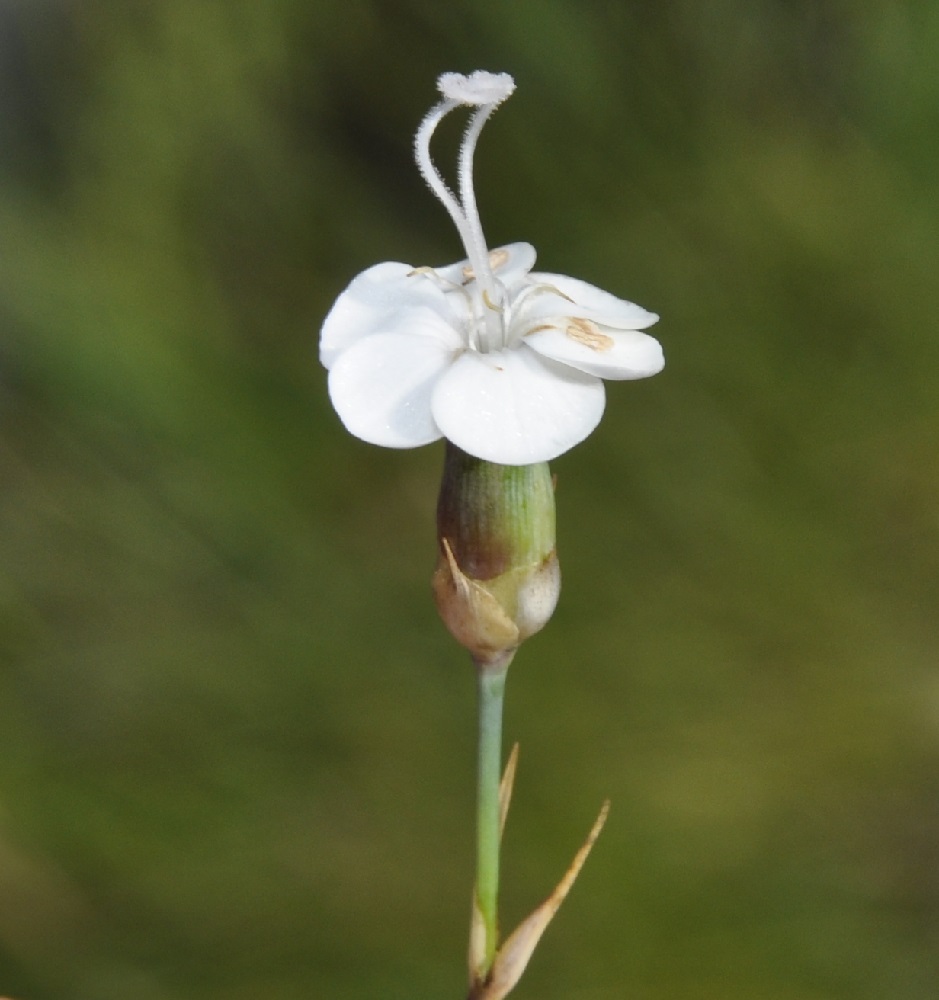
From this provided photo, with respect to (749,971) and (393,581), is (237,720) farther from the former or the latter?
(749,971)

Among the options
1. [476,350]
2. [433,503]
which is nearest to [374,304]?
[476,350]

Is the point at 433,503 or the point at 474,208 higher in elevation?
the point at 433,503

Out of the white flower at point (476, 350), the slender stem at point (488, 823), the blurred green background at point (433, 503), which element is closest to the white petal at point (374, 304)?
the white flower at point (476, 350)

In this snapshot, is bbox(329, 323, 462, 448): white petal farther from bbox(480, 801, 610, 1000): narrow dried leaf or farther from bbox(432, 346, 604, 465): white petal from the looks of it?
bbox(480, 801, 610, 1000): narrow dried leaf

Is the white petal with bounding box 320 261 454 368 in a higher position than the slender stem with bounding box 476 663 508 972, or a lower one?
higher

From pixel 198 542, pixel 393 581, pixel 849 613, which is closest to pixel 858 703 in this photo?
pixel 849 613

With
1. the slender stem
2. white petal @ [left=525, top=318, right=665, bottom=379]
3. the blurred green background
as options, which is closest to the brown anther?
white petal @ [left=525, top=318, right=665, bottom=379]

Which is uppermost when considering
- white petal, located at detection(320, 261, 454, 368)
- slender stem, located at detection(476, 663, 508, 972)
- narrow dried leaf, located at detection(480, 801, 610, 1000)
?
white petal, located at detection(320, 261, 454, 368)

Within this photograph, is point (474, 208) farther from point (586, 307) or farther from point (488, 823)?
point (488, 823)
